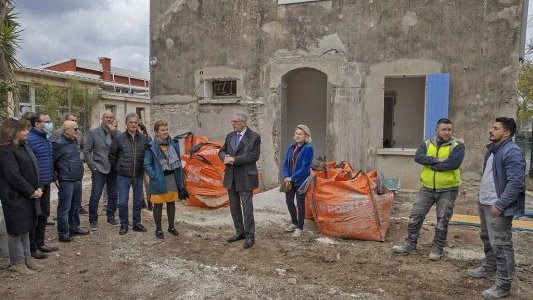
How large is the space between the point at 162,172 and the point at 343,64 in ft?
15.2

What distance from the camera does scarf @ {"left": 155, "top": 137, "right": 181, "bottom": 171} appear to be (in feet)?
17.8

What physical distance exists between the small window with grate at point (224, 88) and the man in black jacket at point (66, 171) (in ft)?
15.3

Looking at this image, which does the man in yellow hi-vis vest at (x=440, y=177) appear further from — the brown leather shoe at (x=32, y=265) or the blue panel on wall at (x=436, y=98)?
the brown leather shoe at (x=32, y=265)

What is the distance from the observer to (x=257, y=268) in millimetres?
4402

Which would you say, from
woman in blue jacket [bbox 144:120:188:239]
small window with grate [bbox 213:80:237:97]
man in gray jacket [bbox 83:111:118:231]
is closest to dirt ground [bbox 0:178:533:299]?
man in gray jacket [bbox 83:111:118:231]

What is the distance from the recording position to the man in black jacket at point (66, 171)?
5223mm

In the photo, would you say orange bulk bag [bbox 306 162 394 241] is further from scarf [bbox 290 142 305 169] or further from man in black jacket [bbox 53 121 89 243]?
man in black jacket [bbox 53 121 89 243]

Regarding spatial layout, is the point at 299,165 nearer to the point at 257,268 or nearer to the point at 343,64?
the point at 257,268

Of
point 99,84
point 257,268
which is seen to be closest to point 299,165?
point 257,268

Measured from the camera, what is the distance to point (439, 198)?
4.55 meters

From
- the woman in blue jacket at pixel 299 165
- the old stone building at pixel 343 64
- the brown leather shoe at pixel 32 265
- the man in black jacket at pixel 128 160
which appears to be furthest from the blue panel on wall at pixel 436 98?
the brown leather shoe at pixel 32 265

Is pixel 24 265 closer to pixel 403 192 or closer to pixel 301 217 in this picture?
pixel 301 217

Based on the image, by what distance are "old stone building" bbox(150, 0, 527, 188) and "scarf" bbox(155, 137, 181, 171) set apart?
12.4 feet

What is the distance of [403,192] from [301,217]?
3.28 metres
